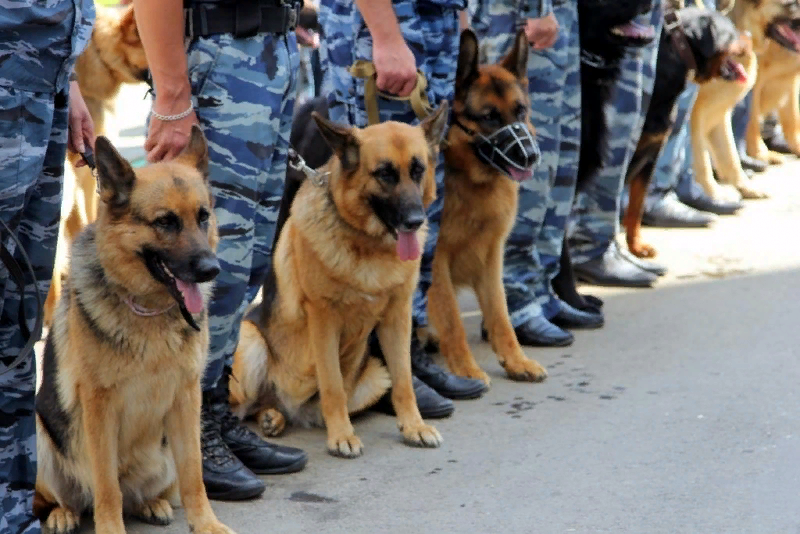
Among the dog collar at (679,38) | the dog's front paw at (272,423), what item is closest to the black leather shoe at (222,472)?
the dog's front paw at (272,423)

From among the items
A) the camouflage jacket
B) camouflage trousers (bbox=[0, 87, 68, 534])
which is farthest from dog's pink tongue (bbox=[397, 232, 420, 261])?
the camouflage jacket

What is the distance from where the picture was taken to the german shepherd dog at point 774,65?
339 inches

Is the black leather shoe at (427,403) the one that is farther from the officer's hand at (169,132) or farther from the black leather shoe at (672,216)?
the black leather shoe at (672,216)

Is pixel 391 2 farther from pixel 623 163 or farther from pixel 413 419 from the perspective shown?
pixel 623 163

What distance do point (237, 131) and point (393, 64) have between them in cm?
79

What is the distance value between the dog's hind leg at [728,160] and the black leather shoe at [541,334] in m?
3.56

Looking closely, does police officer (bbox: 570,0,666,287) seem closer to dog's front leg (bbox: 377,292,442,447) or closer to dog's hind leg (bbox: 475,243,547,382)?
dog's hind leg (bbox: 475,243,547,382)

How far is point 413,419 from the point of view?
4.05 m

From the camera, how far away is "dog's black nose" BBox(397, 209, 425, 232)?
149 inches

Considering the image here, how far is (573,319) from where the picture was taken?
217 inches

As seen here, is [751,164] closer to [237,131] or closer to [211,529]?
[237,131]

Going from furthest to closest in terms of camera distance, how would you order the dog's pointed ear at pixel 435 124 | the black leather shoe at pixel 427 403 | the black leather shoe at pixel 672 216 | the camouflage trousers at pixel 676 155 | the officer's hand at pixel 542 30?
1. the black leather shoe at pixel 672 216
2. the camouflage trousers at pixel 676 155
3. the officer's hand at pixel 542 30
4. the black leather shoe at pixel 427 403
5. the dog's pointed ear at pixel 435 124

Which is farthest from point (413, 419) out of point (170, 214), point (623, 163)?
point (623, 163)

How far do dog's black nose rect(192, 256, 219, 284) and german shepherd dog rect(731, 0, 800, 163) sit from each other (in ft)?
22.3
